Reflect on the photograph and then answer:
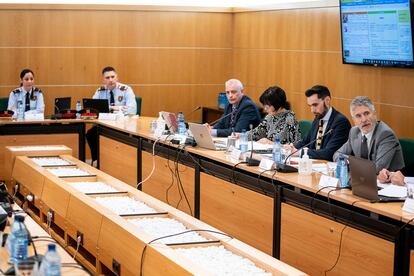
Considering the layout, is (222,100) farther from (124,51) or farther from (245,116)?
(245,116)

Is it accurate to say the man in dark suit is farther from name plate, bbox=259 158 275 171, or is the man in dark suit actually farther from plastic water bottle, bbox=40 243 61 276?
plastic water bottle, bbox=40 243 61 276

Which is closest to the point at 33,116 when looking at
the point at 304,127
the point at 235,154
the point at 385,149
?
the point at 304,127

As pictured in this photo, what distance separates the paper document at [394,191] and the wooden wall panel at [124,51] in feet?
21.8

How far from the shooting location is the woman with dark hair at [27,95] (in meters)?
9.35

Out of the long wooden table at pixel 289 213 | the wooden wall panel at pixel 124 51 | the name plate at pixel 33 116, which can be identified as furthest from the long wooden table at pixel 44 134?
the wooden wall panel at pixel 124 51

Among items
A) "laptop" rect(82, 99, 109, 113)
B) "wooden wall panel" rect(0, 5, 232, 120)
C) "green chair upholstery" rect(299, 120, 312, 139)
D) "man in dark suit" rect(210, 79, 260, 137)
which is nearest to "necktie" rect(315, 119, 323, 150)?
"green chair upholstery" rect(299, 120, 312, 139)

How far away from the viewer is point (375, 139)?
5418 millimetres

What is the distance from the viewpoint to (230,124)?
25.6ft

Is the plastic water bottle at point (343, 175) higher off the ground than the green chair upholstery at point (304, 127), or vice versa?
the green chair upholstery at point (304, 127)

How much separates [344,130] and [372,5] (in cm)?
214

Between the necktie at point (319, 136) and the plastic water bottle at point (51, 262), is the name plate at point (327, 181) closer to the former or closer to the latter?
the necktie at point (319, 136)

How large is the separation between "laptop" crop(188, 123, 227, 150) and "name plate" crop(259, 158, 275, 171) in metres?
0.96

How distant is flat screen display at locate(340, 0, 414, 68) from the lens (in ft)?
24.2

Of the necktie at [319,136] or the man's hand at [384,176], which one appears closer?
the man's hand at [384,176]
